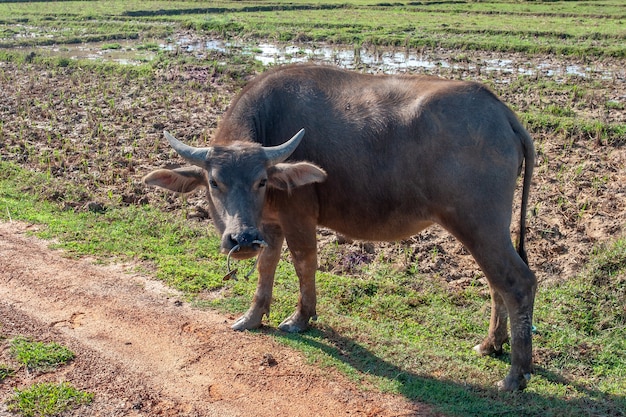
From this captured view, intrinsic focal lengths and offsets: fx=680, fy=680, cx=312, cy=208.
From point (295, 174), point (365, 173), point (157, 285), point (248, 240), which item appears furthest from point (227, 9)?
point (248, 240)

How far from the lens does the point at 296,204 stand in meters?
5.01

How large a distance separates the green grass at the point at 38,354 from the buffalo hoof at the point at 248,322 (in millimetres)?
1216

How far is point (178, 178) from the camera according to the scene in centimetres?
478

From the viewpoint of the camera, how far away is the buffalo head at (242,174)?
4398 millimetres

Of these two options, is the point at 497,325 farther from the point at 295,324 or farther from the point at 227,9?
the point at 227,9

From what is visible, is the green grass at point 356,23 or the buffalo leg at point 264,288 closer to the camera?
the buffalo leg at point 264,288

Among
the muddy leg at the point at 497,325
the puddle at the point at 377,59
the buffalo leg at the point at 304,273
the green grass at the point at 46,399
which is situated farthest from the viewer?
the puddle at the point at 377,59

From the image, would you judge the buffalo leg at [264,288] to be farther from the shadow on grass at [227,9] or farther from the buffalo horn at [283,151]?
the shadow on grass at [227,9]

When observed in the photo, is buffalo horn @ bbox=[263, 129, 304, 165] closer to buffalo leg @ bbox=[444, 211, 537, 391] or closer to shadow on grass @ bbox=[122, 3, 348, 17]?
buffalo leg @ bbox=[444, 211, 537, 391]

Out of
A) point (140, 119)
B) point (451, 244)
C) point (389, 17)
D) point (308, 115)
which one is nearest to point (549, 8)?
point (389, 17)

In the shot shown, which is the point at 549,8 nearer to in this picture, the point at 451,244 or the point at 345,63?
the point at 345,63

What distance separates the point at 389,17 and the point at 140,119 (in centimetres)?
1553

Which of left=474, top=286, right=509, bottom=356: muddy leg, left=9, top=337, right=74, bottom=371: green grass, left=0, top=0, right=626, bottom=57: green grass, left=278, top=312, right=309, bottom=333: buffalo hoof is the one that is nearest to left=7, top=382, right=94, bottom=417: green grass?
left=9, top=337, right=74, bottom=371: green grass

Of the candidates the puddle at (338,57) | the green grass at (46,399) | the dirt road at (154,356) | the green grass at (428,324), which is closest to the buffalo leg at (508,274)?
the green grass at (428,324)
